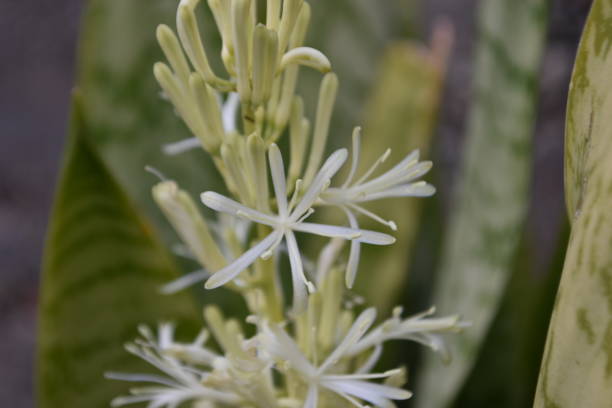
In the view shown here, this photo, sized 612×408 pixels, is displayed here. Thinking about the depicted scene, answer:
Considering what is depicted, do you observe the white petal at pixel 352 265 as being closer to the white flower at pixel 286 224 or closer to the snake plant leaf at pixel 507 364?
the white flower at pixel 286 224

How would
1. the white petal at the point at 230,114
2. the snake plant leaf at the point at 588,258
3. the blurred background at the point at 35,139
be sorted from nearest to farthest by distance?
Answer: the snake plant leaf at the point at 588,258, the white petal at the point at 230,114, the blurred background at the point at 35,139

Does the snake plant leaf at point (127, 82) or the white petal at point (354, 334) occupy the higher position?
the snake plant leaf at point (127, 82)

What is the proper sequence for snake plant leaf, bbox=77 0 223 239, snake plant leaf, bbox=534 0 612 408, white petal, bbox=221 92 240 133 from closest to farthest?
snake plant leaf, bbox=534 0 612 408
white petal, bbox=221 92 240 133
snake plant leaf, bbox=77 0 223 239

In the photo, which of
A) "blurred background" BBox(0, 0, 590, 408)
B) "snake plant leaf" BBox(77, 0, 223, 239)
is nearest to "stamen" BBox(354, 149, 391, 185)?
"snake plant leaf" BBox(77, 0, 223, 239)

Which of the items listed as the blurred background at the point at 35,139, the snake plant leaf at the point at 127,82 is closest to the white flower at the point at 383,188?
the snake plant leaf at the point at 127,82

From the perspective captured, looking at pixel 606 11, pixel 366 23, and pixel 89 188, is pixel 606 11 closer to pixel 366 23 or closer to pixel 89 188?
pixel 89 188

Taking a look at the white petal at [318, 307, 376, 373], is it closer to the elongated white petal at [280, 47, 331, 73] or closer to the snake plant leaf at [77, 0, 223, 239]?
the elongated white petal at [280, 47, 331, 73]
